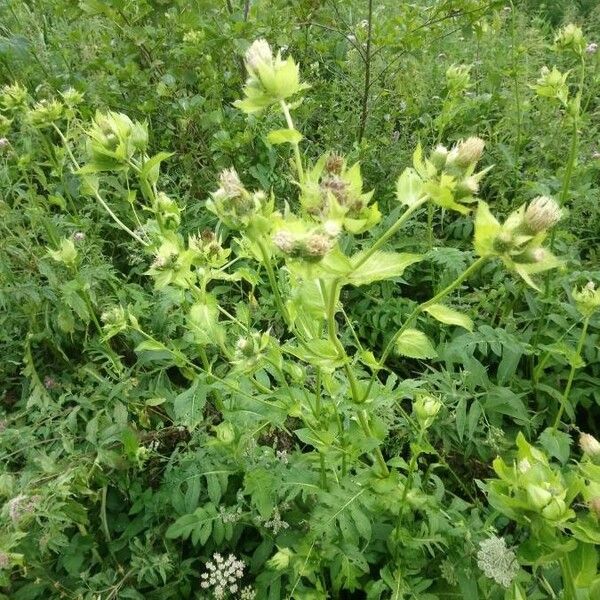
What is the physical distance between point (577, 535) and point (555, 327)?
4.92ft

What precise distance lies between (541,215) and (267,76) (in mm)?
656

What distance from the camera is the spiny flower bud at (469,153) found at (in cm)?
111

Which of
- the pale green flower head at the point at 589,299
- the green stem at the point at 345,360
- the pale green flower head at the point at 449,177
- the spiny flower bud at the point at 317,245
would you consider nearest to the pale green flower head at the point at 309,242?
the spiny flower bud at the point at 317,245

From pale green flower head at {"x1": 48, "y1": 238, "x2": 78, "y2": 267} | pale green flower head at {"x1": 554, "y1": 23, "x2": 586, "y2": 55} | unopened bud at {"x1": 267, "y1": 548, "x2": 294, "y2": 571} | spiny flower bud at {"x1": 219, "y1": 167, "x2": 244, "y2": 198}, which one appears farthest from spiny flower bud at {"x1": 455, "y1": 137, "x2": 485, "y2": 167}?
pale green flower head at {"x1": 554, "y1": 23, "x2": 586, "y2": 55}

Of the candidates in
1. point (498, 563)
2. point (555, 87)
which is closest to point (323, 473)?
point (498, 563)

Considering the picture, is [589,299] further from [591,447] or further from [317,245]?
[317,245]

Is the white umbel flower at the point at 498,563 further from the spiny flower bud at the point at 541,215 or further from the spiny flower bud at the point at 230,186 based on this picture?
the spiny flower bud at the point at 230,186

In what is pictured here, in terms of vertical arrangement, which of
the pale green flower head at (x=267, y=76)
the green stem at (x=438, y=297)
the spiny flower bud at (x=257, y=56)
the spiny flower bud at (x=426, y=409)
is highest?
the spiny flower bud at (x=257, y=56)

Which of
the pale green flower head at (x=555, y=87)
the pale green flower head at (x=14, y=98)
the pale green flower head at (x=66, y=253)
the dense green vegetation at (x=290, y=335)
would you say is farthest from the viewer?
the pale green flower head at (x=14, y=98)

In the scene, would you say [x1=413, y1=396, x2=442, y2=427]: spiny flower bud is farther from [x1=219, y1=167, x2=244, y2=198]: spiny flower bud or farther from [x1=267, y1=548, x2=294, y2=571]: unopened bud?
[x1=219, y1=167, x2=244, y2=198]: spiny flower bud

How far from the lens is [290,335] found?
246 cm

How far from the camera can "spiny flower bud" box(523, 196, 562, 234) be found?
1026 mm

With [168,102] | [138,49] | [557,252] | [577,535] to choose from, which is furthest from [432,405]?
[138,49]

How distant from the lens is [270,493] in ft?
5.49
